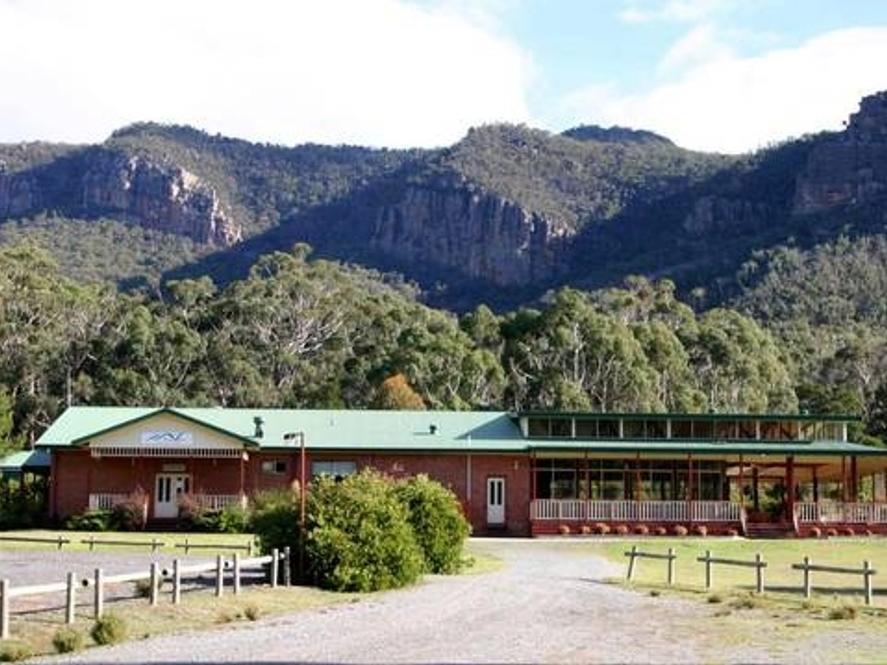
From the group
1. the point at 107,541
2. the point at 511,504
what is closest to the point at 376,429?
the point at 511,504

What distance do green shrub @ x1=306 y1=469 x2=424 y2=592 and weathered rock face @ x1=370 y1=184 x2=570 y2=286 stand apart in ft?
439

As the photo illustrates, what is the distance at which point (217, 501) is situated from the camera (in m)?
49.4

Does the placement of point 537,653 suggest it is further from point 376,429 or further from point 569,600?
point 376,429

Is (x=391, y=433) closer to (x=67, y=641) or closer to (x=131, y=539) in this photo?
(x=131, y=539)

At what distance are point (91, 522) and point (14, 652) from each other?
3183 cm

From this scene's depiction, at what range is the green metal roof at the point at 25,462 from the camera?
2078 inches

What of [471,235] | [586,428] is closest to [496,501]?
[586,428]

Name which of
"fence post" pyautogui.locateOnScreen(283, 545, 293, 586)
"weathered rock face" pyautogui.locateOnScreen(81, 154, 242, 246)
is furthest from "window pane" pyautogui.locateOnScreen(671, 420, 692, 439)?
"weathered rock face" pyautogui.locateOnScreen(81, 154, 242, 246)

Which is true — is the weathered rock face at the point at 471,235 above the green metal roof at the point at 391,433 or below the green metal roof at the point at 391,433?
above

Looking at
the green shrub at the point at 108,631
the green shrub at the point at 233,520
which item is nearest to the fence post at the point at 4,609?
the green shrub at the point at 108,631

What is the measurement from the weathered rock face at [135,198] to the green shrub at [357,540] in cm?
15371

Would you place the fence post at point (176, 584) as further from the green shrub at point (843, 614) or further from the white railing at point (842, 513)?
the white railing at point (842, 513)

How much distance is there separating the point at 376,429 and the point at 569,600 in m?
27.3

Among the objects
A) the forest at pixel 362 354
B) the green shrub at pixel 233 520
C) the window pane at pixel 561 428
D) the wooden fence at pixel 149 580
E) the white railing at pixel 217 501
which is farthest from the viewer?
the forest at pixel 362 354
